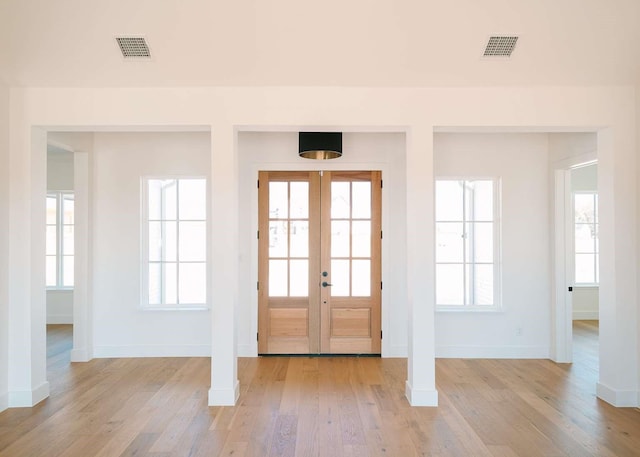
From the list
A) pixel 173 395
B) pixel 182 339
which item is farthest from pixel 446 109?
pixel 182 339

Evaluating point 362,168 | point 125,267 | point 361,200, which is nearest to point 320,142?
point 362,168

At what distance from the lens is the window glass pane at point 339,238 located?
17.2 feet

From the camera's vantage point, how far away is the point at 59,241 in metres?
7.24

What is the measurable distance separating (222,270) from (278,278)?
1609 millimetres

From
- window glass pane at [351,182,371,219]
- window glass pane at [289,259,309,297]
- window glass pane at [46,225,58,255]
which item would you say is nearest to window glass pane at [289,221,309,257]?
window glass pane at [289,259,309,297]

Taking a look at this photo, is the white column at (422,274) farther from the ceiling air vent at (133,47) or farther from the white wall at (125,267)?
the white wall at (125,267)

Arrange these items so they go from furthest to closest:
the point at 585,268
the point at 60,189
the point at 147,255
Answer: the point at 585,268 → the point at 60,189 → the point at 147,255

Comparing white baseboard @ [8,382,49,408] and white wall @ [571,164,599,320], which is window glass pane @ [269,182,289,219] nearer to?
white baseboard @ [8,382,49,408]

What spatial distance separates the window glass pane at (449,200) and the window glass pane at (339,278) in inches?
53.8

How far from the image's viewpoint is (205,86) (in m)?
3.67

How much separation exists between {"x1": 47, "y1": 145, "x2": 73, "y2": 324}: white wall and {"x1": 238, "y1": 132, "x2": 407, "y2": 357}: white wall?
389 cm

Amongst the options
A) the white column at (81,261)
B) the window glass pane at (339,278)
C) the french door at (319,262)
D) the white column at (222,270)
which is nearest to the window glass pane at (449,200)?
the french door at (319,262)

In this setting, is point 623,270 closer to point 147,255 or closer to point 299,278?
point 299,278

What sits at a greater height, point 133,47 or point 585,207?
point 133,47
